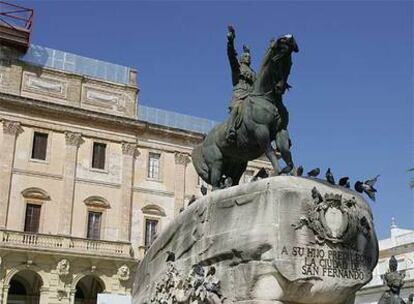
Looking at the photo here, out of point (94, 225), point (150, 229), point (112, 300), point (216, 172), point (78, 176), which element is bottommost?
point (112, 300)

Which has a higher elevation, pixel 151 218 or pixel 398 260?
pixel 151 218

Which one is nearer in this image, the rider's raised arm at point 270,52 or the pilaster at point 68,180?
the rider's raised arm at point 270,52

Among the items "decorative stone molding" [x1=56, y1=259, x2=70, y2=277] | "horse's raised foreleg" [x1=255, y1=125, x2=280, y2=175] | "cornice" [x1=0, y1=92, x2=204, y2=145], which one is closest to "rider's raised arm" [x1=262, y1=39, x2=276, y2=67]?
"horse's raised foreleg" [x1=255, y1=125, x2=280, y2=175]

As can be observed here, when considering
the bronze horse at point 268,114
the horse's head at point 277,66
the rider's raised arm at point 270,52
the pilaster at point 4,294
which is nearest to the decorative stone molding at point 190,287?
the bronze horse at point 268,114

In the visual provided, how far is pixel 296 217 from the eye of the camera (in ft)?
22.3

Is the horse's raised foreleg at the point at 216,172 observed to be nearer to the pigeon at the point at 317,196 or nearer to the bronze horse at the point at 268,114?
the bronze horse at the point at 268,114

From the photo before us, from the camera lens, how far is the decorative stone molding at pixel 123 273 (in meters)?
33.7

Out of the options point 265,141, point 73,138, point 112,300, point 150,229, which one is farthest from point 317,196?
point 150,229

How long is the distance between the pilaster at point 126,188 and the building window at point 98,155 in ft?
3.77

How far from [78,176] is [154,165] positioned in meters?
4.83

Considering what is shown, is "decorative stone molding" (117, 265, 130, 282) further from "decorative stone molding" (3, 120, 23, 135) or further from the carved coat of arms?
the carved coat of arms

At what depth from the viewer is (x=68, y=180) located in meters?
34.4

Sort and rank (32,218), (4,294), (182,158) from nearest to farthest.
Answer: (4,294) → (32,218) → (182,158)

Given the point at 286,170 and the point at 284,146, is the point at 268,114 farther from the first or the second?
the point at 286,170
